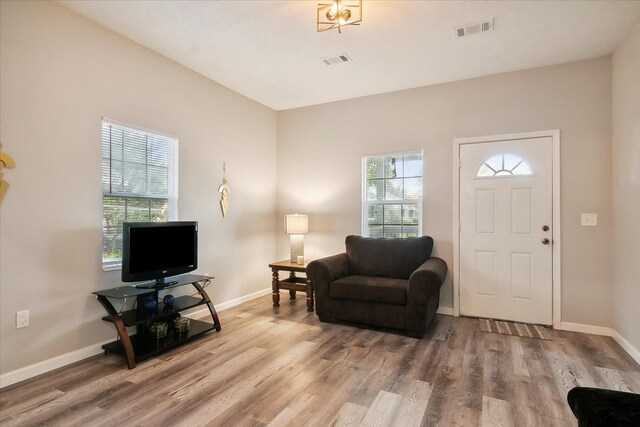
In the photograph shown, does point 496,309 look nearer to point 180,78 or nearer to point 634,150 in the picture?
point 634,150

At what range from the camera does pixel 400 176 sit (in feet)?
14.2

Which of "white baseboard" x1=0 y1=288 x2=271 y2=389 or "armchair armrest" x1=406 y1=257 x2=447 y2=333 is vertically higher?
"armchair armrest" x1=406 y1=257 x2=447 y2=333

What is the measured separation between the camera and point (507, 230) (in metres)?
3.71

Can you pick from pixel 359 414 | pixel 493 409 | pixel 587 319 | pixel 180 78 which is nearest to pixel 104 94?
pixel 180 78

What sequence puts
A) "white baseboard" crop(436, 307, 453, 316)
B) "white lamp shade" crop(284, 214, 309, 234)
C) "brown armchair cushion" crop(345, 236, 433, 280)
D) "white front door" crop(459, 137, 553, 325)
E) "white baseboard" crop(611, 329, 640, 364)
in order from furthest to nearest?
"white lamp shade" crop(284, 214, 309, 234), "white baseboard" crop(436, 307, 453, 316), "brown armchair cushion" crop(345, 236, 433, 280), "white front door" crop(459, 137, 553, 325), "white baseboard" crop(611, 329, 640, 364)

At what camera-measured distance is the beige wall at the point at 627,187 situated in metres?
2.76

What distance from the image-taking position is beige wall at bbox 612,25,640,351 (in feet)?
9.07

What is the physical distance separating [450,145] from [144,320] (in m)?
3.63

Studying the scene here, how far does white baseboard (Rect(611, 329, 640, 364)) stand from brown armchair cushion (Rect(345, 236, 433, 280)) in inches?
71.0

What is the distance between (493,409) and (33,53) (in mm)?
3946

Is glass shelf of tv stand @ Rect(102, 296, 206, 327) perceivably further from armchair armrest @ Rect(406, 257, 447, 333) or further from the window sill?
armchair armrest @ Rect(406, 257, 447, 333)

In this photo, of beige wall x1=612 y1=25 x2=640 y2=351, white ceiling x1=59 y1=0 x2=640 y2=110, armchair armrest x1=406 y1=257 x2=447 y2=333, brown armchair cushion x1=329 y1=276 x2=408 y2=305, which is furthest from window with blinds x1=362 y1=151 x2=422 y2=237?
beige wall x1=612 y1=25 x2=640 y2=351

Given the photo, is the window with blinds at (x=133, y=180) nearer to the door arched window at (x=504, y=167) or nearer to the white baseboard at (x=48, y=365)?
the white baseboard at (x=48, y=365)

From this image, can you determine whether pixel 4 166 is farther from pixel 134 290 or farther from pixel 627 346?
pixel 627 346
